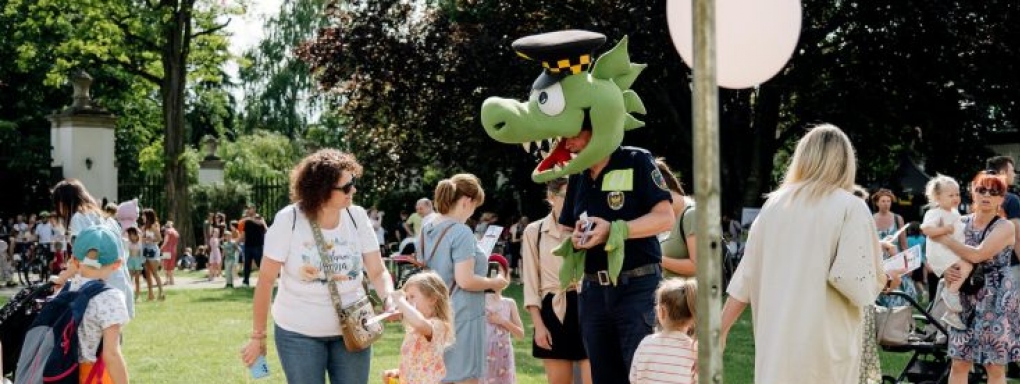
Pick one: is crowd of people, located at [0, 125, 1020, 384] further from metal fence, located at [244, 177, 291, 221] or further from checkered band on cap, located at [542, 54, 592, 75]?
metal fence, located at [244, 177, 291, 221]

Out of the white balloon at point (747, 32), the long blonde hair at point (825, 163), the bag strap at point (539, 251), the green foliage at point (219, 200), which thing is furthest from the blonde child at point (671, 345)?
the green foliage at point (219, 200)

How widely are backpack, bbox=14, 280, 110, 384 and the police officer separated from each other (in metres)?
2.60

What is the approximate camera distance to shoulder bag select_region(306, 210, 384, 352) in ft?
21.2

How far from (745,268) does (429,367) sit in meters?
2.05

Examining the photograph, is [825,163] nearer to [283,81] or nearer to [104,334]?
[104,334]

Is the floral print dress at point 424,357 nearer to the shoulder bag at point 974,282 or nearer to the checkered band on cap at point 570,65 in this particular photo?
the checkered band on cap at point 570,65

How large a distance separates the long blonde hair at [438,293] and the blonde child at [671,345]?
4.78 feet

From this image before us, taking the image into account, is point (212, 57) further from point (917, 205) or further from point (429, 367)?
point (429, 367)

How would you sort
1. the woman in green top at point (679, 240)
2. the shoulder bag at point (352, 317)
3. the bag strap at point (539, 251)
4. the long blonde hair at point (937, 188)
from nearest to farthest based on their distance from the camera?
1. the shoulder bag at point (352, 317)
2. the woman in green top at point (679, 240)
3. the bag strap at point (539, 251)
4. the long blonde hair at point (937, 188)

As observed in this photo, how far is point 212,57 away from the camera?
35312 mm

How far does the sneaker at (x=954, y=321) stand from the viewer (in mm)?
9328

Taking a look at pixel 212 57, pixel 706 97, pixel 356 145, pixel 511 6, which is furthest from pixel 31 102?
pixel 706 97

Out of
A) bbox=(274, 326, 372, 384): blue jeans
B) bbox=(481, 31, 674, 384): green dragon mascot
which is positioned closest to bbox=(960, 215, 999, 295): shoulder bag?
bbox=(481, 31, 674, 384): green dragon mascot

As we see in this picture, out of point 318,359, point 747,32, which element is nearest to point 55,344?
point 318,359
